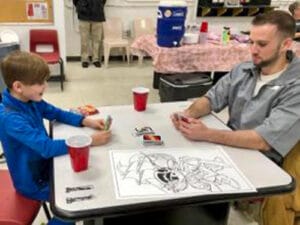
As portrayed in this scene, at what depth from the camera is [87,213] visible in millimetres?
1019

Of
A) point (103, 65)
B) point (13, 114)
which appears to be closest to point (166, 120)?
point (13, 114)

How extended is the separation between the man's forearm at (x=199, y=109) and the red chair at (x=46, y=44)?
271 cm

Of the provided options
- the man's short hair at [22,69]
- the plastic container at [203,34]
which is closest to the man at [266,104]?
the man's short hair at [22,69]

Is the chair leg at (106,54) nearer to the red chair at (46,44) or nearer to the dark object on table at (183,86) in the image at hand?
the red chair at (46,44)

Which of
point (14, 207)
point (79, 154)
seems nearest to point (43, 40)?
point (14, 207)

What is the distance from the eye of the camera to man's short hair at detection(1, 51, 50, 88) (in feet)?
4.52

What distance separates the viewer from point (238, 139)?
1439 mm

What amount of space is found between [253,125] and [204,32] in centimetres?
200

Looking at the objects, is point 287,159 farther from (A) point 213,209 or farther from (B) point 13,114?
(B) point 13,114

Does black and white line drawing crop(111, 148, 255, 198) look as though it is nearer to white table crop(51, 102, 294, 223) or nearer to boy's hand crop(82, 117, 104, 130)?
white table crop(51, 102, 294, 223)

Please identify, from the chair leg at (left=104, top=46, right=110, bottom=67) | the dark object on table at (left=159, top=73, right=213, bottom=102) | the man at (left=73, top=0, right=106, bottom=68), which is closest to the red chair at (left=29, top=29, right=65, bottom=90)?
the man at (left=73, top=0, right=106, bottom=68)

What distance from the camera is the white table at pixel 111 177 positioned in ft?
3.43

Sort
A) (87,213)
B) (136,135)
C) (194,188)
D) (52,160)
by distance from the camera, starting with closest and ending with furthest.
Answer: (87,213) < (194,188) < (52,160) < (136,135)

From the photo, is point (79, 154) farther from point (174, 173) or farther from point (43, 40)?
point (43, 40)
